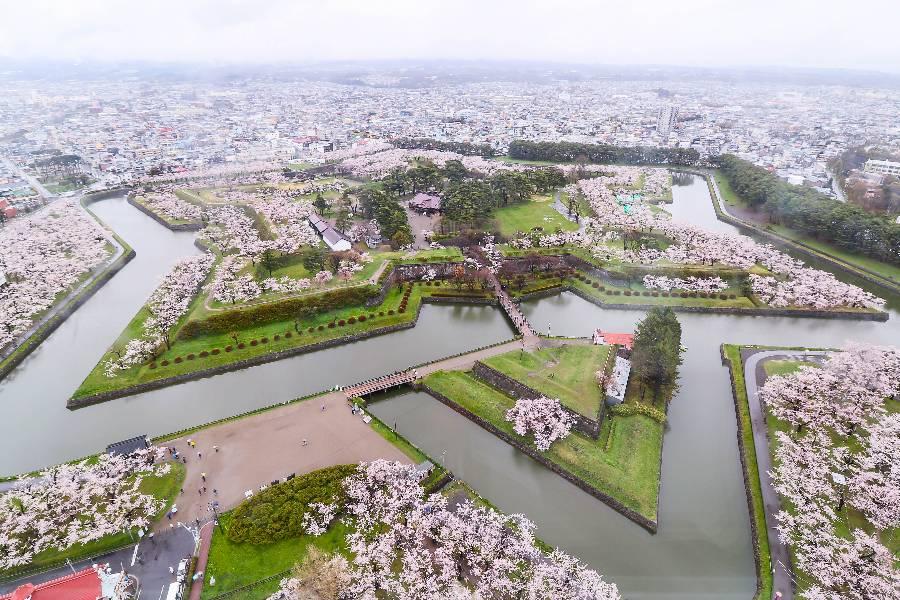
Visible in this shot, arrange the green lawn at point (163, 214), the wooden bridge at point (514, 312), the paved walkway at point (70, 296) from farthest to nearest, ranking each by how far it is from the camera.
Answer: the green lawn at point (163, 214), the wooden bridge at point (514, 312), the paved walkway at point (70, 296)

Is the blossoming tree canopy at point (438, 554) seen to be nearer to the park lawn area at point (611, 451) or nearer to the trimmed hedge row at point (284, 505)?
the trimmed hedge row at point (284, 505)

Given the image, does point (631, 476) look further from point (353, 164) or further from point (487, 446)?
point (353, 164)

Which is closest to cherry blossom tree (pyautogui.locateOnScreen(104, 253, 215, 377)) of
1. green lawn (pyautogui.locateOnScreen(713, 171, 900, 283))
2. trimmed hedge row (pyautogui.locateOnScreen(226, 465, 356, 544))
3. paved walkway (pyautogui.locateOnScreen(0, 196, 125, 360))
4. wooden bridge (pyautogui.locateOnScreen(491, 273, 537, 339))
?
paved walkway (pyautogui.locateOnScreen(0, 196, 125, 360))

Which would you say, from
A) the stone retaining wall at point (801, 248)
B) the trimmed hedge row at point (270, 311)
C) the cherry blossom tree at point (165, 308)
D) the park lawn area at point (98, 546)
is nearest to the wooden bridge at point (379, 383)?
the trimmed hedge row at point (270, 311)

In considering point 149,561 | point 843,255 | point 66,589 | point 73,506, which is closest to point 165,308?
point 73,506

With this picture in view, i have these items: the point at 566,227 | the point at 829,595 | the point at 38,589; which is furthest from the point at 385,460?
the point at 566,227

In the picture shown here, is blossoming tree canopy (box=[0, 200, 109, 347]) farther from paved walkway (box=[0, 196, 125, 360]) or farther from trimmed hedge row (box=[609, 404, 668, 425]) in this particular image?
trimmed hedge row (box=[609, 404, 668, 425])
